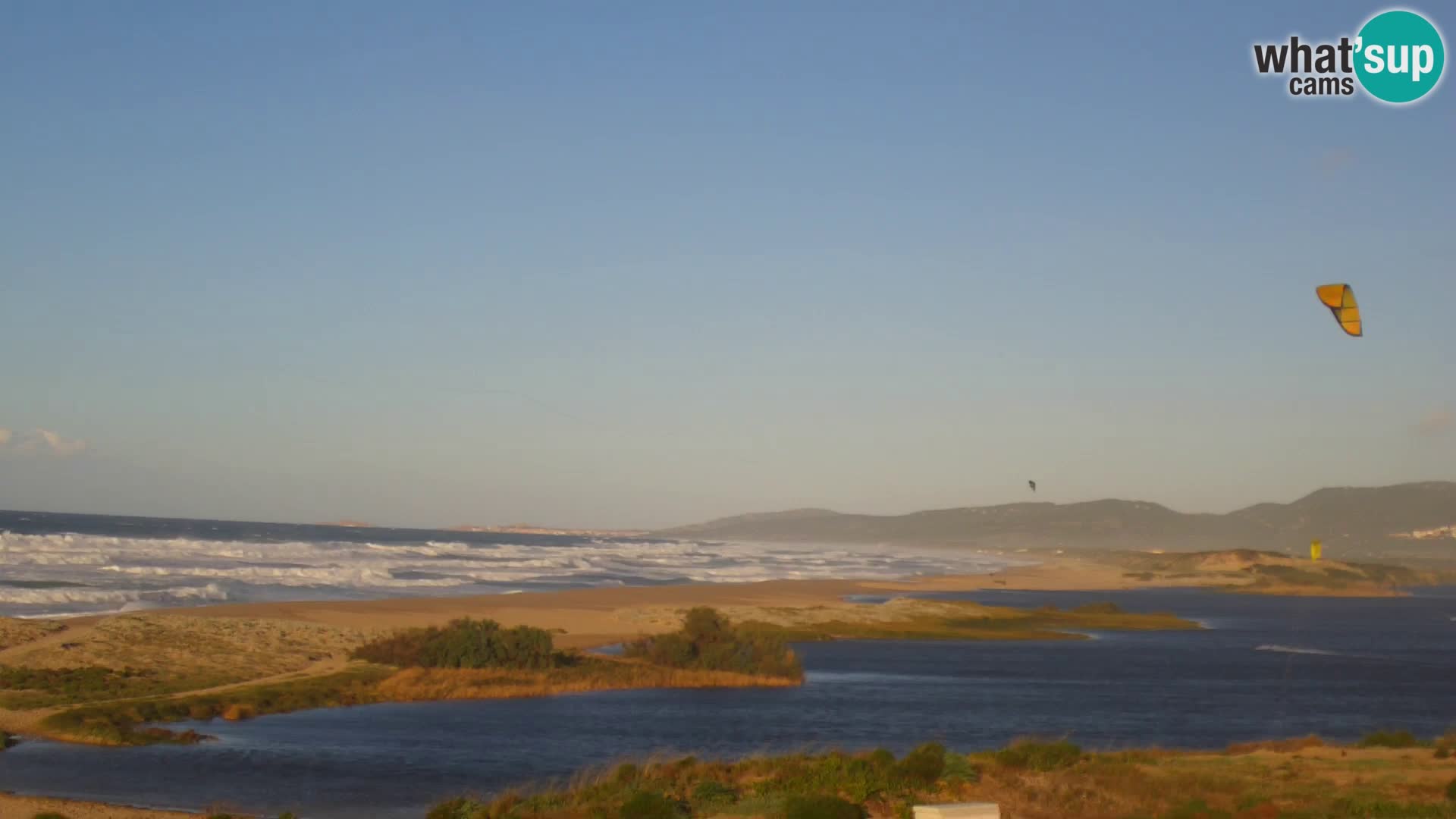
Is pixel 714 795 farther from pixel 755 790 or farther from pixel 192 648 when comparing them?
pixel 192 648

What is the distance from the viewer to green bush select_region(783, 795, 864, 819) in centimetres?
1731

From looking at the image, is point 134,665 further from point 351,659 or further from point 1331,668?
point 1331,668

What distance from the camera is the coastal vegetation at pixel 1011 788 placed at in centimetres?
1819

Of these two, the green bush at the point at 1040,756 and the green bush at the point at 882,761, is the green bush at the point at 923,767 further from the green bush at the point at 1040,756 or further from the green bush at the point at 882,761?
the green bush at the point at 1040,756

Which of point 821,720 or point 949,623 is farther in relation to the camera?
point 949,623

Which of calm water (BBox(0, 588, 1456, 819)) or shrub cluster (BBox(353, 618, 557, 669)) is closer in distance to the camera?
calm water (BBox(0, 588, 1456, 819))

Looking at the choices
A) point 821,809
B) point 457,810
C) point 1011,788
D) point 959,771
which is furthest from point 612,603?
point 821,809

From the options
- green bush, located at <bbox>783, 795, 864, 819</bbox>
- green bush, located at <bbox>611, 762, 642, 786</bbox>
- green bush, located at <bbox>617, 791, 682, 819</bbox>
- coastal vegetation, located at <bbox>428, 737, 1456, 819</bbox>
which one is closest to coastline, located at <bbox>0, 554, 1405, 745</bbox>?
green bush, located at <bbox>611, 762, 642, 786</bbox>

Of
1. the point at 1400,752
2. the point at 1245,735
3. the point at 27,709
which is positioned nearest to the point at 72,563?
the point at 27,709

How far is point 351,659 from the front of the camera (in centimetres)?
3991

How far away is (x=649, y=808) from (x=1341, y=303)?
15.8m

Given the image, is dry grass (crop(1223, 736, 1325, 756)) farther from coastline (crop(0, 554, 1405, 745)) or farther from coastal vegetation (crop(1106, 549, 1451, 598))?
coastal vegetation (crop(1106, 549, 1451, 598))

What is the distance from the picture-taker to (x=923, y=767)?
68.1 ft

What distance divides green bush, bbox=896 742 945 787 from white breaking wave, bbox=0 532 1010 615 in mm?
42048
